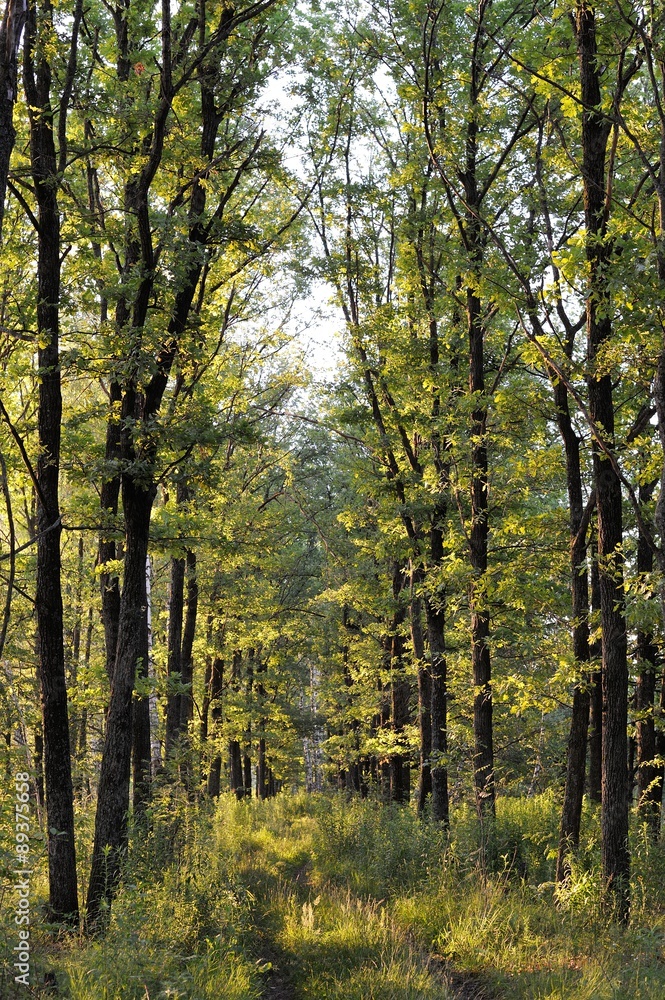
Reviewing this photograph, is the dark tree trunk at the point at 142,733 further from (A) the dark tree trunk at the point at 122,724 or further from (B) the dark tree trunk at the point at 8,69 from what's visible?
(B) the dark tree trunk at the point at 8,69

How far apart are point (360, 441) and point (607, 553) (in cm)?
710

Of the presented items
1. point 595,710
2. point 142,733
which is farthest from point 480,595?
point 142,733

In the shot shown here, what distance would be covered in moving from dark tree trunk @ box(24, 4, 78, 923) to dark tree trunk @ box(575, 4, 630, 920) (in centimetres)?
569

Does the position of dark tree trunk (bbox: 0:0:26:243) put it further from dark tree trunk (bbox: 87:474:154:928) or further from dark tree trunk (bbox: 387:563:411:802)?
dark tree trunk (bbox: 387:563:411:802)

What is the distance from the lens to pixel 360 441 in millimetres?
14547

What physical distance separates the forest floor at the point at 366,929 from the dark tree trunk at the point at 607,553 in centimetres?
53

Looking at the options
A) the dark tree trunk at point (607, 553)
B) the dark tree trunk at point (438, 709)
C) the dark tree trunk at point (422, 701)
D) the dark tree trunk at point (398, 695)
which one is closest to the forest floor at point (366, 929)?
the dark tree trunk at point (607, 553)

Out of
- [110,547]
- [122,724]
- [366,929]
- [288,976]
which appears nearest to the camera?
[288,976]

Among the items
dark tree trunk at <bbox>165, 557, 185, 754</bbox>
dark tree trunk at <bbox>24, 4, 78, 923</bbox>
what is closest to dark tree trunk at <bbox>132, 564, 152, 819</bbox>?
dark tree trunk at <bbox>165, 557, 185, 754</bbox>

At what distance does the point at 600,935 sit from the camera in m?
7.16

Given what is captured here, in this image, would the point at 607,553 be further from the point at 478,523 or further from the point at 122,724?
the point at 122,724

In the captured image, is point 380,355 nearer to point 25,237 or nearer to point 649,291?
point 25,237

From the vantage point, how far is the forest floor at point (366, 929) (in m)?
5.89

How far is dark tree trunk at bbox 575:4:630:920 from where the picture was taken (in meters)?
7.75
